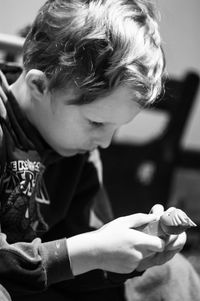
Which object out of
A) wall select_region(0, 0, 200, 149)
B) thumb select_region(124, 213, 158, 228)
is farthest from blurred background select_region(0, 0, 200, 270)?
thumb select_region(124, 213, 158, 228)

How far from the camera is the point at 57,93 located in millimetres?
1038

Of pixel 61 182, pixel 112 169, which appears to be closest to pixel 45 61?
pixel 61 182

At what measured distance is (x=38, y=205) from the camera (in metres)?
1.14

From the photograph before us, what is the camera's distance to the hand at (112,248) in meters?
0.94

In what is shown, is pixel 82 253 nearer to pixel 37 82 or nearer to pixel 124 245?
pixel 124 245

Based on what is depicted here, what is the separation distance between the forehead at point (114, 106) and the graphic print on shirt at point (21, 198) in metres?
0.14

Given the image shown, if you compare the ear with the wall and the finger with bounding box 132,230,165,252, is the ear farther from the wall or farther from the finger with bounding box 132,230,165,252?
the wall

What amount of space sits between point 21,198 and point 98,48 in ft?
0.91

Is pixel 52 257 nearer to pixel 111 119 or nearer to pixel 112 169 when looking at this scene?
pixel 111 119

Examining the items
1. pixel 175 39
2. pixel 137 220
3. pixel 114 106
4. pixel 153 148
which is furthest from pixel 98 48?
pixel 175 39

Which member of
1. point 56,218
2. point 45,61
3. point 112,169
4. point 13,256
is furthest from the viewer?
point 112,169

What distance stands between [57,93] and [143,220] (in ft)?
0.83

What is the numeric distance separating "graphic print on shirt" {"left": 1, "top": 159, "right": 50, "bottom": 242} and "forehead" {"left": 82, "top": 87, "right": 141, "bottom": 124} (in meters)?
0.14

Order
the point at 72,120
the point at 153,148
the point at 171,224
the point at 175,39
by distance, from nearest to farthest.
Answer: the point at 171,224, the point at 72,120, the point at 153,148, the point at 175,39
